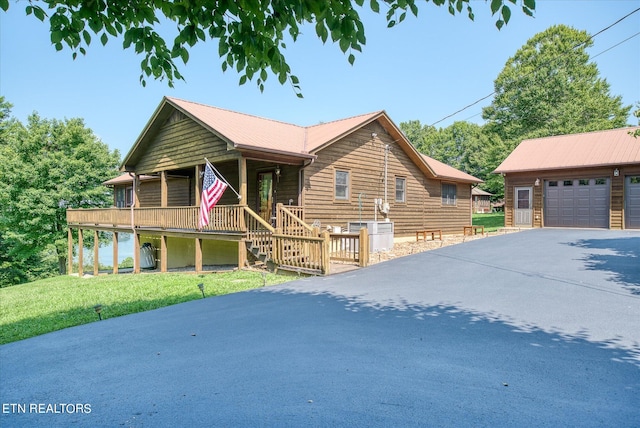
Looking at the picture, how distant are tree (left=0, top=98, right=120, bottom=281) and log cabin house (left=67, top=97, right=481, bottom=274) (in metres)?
5.98

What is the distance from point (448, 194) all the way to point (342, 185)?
8.20 m

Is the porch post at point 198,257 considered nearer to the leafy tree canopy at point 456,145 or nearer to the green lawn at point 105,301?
the green lawn at point 105,301

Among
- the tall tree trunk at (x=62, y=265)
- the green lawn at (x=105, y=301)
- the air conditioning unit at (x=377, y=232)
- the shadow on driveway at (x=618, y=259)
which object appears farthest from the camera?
the tall tree trunk at (x=62, y=265)

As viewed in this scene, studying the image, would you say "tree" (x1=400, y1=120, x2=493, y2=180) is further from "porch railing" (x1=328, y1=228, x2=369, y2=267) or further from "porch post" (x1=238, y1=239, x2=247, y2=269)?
"porch post" (x1=238, y1=239, x2=247, y2=269)

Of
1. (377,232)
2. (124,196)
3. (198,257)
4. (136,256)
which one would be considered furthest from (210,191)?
(124,196)

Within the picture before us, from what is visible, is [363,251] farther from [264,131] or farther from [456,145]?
[456,145]

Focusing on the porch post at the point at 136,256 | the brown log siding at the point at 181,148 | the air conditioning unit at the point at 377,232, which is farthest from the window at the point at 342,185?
the porch post at the point at 136,256

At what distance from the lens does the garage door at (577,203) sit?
1841 cm

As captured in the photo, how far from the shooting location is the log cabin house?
468 inches

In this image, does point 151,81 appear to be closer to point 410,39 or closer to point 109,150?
point 410,39

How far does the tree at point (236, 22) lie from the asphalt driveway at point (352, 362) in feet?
9.80

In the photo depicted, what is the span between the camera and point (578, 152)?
65.0 feet

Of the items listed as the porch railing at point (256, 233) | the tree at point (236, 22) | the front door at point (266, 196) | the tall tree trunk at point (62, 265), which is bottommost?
the tall tree trunk at point (62, 265)

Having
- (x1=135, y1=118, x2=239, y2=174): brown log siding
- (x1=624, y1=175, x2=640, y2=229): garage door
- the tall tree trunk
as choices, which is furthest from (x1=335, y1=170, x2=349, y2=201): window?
the tall tree trunk
